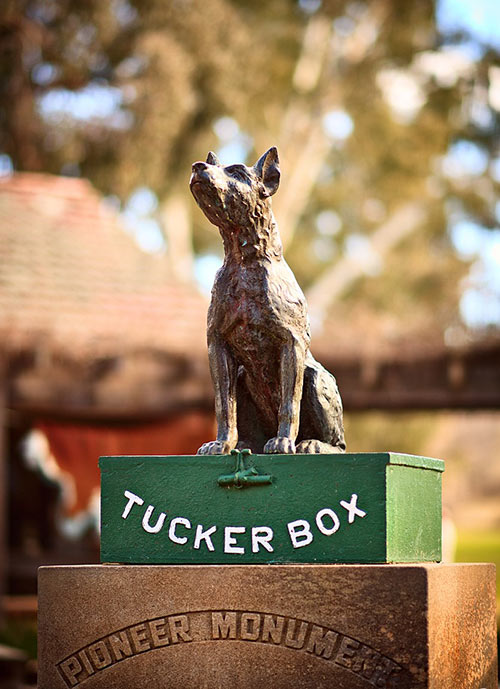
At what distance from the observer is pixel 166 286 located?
46.6 ft

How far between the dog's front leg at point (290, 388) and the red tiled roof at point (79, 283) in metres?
7.57

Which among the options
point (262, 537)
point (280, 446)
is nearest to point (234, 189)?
point (280, 446)

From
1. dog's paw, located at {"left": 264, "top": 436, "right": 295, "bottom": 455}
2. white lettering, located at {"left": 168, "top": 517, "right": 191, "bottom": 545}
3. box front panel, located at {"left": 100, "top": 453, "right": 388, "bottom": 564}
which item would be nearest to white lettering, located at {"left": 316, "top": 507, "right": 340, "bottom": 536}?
box front panel, located at {"left": 100, "top": 453, "right": 388, "bottom": 564}

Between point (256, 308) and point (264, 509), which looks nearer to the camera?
point (264, 509)

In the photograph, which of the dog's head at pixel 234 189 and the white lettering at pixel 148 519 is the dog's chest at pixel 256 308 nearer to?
the dog's head at pixel 234 189

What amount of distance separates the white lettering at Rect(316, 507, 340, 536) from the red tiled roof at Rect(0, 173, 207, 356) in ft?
26.0

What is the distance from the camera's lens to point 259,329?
16.0ft

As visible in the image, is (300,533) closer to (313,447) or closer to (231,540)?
(231,540)

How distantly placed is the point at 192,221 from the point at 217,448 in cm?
2266

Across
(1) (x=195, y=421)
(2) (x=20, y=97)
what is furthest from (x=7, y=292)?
(2) (x=20, y=97)

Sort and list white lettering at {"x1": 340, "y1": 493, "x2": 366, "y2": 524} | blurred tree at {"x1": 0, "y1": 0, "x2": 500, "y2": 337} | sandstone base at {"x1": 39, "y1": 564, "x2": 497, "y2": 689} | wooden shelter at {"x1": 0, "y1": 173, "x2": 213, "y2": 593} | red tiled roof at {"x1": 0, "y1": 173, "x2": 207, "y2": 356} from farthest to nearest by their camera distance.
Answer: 1. blurred tree at {"x1": 0, "y1": 0, "x2": 500, "y2": 337}
2. wooden shelter at {"x1": 0, "y1": 173, "x2": 213, "y2": 593}
3. red tiled roof at {"x1": 0, "y1": 173, "x2": 207, "y2": 356}
4. white lettering at {"x1": 340, "y1": 493, "x2": 366, "y2": 524}
5. sandstone base at {"x1": 39, "y1": 564, "x2": 497, "y2": 689}

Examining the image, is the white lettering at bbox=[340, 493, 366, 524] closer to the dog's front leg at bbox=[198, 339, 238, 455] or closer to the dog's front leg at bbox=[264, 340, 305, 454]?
the dog's front leg at bbox=[264, 340, 305, 454]

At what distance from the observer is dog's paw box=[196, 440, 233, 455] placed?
4832 mm

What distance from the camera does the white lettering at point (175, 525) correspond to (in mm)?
4703
